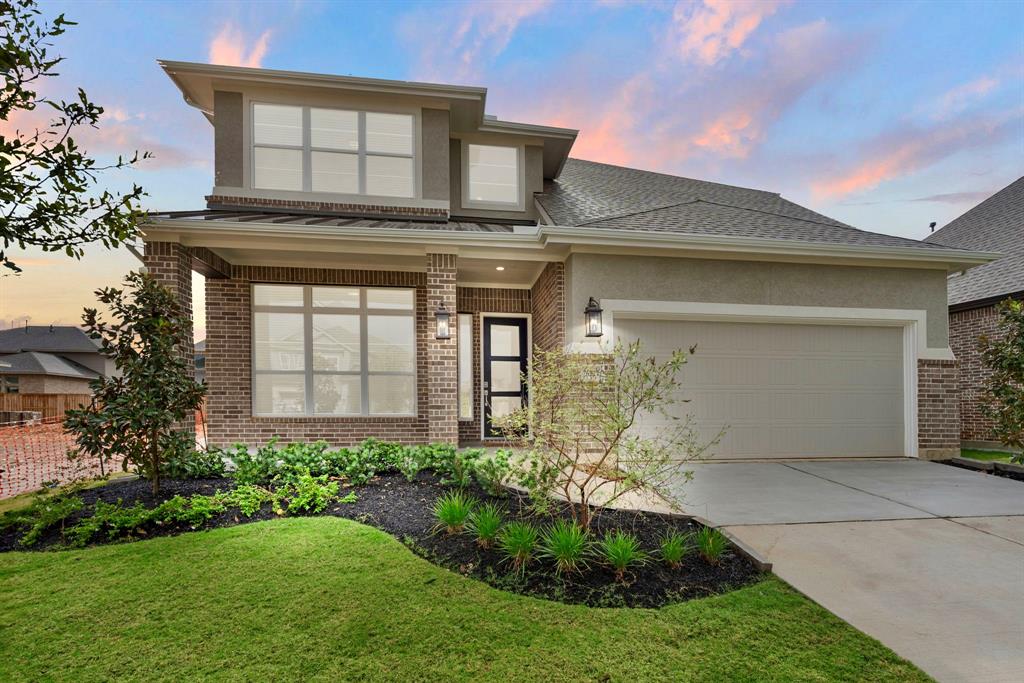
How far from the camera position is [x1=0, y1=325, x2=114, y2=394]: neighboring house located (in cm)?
2255

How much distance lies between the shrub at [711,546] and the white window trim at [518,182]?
7064 millimetres

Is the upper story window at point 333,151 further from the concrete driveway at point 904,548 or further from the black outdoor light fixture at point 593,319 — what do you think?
the concrete driveway at point 904,548

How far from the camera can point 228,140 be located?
7.93 metres

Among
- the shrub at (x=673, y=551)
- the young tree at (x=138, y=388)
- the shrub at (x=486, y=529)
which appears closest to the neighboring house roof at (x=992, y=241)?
the shrub at (x=673, y=551)

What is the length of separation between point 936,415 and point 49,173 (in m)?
10.8

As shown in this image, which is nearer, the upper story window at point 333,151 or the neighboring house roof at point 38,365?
the upper story window at point 333,151

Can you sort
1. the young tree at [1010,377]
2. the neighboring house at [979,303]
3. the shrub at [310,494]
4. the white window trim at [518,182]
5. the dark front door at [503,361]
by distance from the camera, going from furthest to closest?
the neighboring house at [979,303]
the white window trim at [518,182]
the dark front door at [503,361]
the young tree at [1010,377]
the shrub at [310,494]

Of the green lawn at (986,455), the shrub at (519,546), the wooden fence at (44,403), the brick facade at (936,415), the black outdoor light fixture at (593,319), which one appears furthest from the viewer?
the wooden fence at (44,403)

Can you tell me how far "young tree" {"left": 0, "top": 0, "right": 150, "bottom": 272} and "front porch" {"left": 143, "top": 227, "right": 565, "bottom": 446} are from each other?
4.72m

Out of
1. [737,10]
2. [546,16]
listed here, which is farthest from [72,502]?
[737,10]

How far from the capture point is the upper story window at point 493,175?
9.20m

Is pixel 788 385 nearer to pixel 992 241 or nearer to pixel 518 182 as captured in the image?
pixel 518 182

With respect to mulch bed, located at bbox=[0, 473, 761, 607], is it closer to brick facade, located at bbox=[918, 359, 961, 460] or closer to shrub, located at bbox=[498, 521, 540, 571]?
shrub, located at bbox=[498, 521, 540, 571]

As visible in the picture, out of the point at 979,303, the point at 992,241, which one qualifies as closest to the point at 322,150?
the point at 979,303
